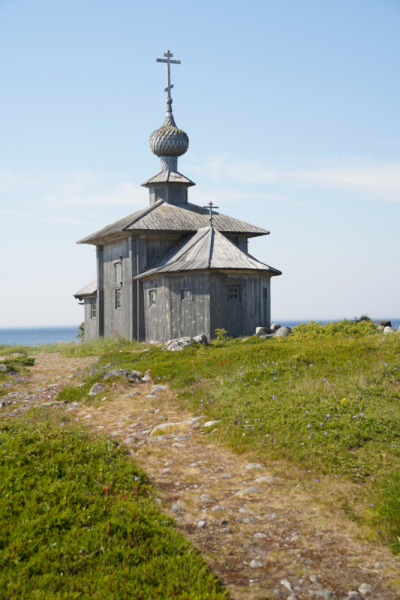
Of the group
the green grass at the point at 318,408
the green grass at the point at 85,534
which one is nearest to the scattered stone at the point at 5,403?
the green grass at the point at 318,408

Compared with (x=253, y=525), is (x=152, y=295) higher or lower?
higher

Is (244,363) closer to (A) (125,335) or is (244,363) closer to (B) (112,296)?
(A) (125,335)

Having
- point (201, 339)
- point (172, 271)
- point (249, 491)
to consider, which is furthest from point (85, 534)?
point (172, 271)

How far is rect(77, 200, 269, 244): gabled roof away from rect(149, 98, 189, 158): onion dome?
3.46m

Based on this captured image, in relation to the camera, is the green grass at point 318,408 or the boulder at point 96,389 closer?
the green grass at point 318,408

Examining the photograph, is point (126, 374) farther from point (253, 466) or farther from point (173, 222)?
point (173, 222)

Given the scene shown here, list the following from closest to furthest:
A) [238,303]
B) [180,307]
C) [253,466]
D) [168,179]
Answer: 1. [253,466]
2. [238,303]
3. [180,307]
4. [168,179]

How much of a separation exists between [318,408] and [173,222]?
62.6ft

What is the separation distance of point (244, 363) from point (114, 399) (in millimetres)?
2895

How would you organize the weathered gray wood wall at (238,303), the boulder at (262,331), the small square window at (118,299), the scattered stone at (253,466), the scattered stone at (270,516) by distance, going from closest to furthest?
the scattered stone at (270,516)
the scattered stone at (253,466)
the boulder at (262,331)
the weathered gray wood wall at (238,303)
the small square window at (118,299)

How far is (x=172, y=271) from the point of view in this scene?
2164cm

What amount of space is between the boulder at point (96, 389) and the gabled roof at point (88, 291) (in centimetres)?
1878

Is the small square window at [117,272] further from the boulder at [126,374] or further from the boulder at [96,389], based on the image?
the boulder at [96,389]

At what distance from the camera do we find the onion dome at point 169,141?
29.2 meters
